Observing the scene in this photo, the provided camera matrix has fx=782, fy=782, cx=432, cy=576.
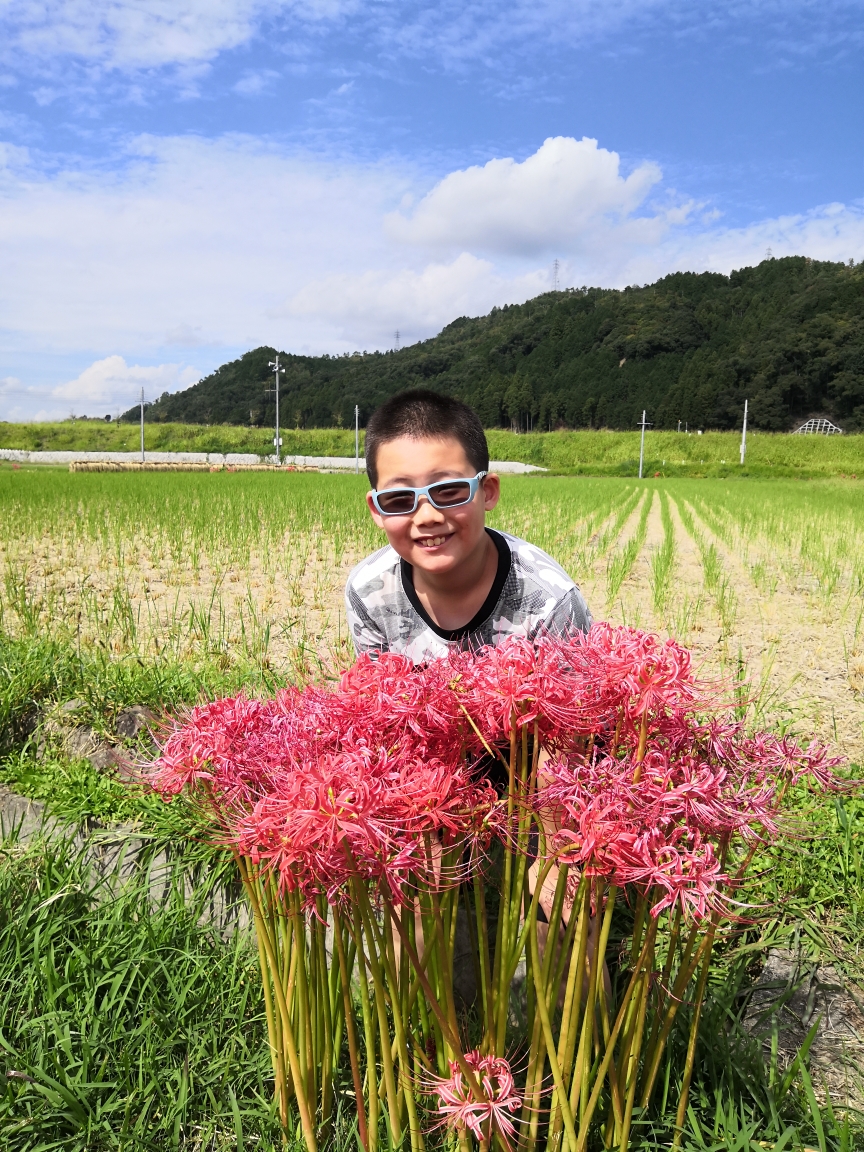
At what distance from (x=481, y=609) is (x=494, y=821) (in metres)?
1.18

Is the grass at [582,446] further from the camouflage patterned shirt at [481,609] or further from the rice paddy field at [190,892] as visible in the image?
the camouflage patterned shirt at [481,609]

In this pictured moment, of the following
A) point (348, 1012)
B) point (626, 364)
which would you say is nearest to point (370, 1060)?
point (348, 1012)

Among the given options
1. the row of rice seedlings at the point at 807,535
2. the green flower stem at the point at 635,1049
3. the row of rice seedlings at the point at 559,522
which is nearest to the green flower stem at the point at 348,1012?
the green flower stem at the point at 635,1049

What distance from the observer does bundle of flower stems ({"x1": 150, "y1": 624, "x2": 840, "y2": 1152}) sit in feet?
3.02

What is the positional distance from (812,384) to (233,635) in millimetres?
69569

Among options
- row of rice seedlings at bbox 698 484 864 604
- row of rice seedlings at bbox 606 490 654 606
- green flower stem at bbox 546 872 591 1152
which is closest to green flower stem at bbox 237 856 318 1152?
green flower stem at bbox 546 872 591 1152

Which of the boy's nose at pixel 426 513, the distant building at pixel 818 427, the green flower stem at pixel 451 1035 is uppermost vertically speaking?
the distant building at pixel 818 427

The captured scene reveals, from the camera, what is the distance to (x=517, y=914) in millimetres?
1153

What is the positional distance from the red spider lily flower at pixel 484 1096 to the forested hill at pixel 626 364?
69761mm

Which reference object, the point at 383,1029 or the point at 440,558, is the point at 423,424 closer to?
the point at 440,558

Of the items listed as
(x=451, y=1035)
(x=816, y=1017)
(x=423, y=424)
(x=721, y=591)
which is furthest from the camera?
(x=721, y=591)

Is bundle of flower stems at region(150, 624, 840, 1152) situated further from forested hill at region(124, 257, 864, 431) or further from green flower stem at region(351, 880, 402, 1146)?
forested hill at region(124, 257, 864, 431)

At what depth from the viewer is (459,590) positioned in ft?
7.23

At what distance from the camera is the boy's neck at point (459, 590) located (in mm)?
2162
